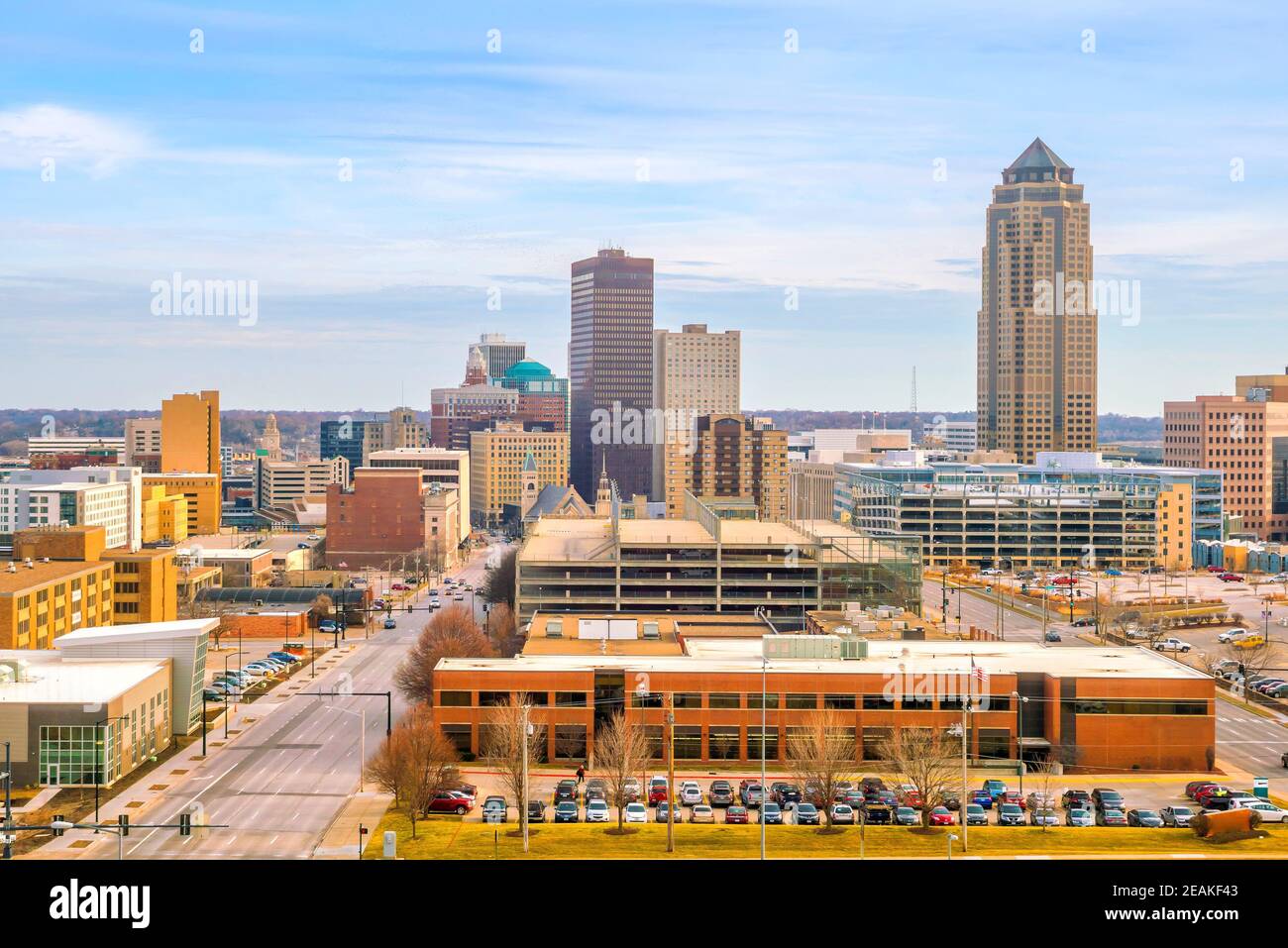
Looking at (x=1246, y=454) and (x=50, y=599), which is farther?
(x=1246, y=454)

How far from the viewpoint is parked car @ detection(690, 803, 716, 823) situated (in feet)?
58.5

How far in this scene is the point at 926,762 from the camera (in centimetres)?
1769

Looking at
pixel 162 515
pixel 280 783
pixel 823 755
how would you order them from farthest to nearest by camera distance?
pixel 162 515
pixel 280 783
pixel 823 755

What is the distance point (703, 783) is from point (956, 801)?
381 cm

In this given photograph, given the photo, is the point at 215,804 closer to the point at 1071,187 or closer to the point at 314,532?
the point at 314,532

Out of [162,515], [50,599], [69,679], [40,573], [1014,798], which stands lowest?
[1014,798]

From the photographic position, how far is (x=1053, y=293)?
277 feet

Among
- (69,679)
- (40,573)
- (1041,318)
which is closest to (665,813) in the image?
(69,679)

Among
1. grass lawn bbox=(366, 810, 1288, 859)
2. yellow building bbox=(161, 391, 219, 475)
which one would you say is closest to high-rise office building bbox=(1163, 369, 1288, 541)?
yellow building bbox=(161, 391, 219, 475)

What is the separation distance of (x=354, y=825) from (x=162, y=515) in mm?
48288

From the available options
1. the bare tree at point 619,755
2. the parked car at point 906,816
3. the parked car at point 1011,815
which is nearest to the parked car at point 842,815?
the parked car at point 906,816

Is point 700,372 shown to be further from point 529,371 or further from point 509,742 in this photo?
point 509,742

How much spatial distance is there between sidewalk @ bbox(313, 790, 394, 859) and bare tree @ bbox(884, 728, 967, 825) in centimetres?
663

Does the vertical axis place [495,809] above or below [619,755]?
below
